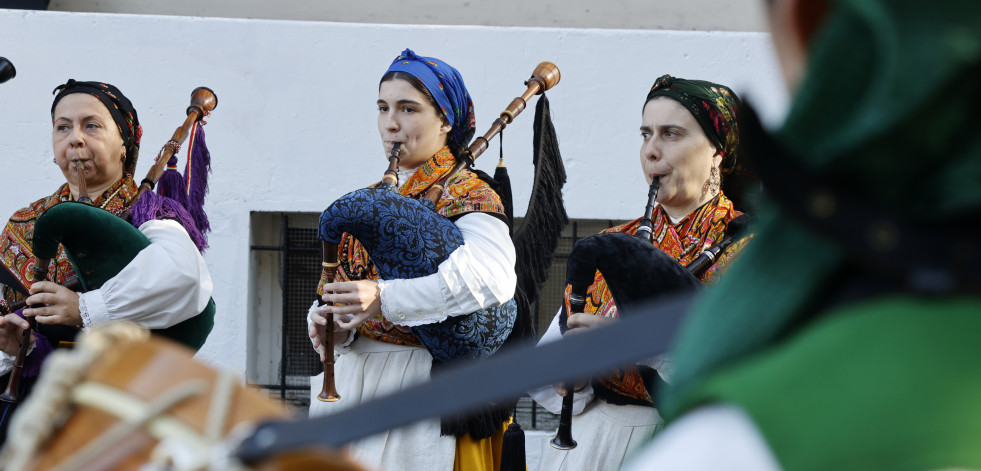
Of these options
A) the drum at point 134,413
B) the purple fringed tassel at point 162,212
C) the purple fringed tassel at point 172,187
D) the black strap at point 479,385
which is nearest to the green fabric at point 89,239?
the purple fringed tassel at point 162,212

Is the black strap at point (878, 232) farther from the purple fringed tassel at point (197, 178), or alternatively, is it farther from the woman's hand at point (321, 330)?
the purple fringed tassel at point (197, 178)

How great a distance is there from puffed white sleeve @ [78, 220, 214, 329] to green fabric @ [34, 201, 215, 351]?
3 centimetres

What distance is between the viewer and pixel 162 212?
3.47 metres

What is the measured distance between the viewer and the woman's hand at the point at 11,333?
127 inches

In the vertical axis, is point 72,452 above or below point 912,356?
below

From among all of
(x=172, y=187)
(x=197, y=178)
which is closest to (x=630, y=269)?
(x=172, y=187)

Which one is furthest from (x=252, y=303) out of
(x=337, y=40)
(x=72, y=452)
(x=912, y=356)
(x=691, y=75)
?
(x=912, y=356)

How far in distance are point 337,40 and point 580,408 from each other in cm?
306

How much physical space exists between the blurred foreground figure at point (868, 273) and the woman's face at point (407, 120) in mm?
2983

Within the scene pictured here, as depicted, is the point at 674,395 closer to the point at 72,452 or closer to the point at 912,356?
the point at 912,356

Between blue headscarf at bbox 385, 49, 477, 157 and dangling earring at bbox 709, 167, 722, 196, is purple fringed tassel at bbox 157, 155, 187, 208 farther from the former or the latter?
dangling earring at bbox 709, 167, 722, 196

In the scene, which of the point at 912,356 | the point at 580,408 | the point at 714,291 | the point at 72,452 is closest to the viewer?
the point at 912,356

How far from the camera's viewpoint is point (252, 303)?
215 inches

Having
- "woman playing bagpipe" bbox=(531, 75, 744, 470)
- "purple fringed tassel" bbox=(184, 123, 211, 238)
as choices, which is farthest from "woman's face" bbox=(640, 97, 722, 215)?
"purple fringed tassel" bbox=(184, 123, 211, 238)
